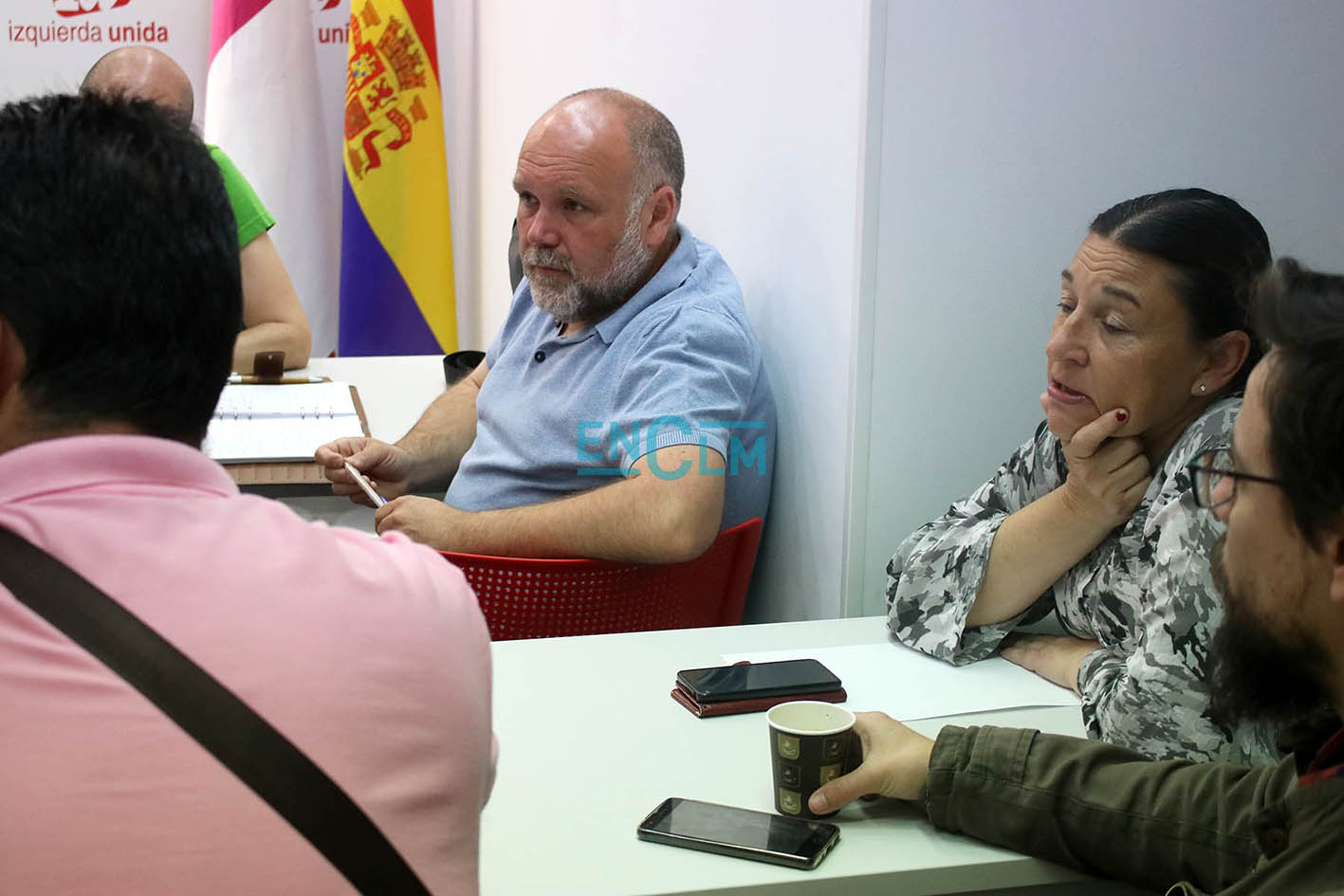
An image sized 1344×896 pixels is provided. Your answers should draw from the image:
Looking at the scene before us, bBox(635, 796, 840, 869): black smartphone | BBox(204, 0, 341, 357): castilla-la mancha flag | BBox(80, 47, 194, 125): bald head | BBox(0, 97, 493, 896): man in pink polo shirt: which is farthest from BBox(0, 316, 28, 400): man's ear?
BBox(204, 0, 341, 357): castilla-la mancha flag

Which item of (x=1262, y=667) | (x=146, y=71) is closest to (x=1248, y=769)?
(x=1262, y=667)

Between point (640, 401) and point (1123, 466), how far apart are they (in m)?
0.84

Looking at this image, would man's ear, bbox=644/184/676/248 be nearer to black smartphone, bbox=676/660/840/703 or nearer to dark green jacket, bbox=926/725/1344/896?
black smartphone, bbox=676/660/840/703

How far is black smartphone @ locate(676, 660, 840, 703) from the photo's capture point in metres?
1.54

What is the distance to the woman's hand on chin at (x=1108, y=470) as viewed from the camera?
1.62 m

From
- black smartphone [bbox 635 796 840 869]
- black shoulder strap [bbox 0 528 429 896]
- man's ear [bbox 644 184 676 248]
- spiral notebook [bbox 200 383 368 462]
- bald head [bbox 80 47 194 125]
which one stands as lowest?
black smartphone [bbox 635 796 840 869]

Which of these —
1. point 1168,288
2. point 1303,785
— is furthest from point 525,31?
point 1303,785

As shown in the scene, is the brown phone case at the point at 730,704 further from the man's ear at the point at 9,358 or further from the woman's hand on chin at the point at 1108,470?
the man's ear at the point at 9,358

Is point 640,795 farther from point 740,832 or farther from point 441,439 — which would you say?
point 441,439

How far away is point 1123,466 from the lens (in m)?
1.64

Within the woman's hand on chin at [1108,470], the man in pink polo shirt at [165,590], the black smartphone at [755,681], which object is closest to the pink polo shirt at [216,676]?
the man in pink polo shirt at [165,590]

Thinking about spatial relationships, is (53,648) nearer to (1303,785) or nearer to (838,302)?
(1303,785)

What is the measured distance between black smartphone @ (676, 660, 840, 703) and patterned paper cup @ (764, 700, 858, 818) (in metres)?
0.22

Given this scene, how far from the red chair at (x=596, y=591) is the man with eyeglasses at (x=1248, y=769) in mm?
760
